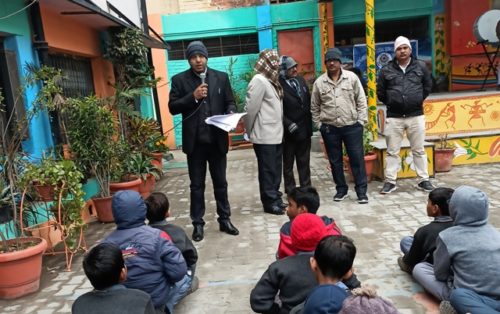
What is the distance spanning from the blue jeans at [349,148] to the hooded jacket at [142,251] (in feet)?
10.3

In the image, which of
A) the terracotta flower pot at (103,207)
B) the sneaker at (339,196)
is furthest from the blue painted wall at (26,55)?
the sneaker at (339,196)

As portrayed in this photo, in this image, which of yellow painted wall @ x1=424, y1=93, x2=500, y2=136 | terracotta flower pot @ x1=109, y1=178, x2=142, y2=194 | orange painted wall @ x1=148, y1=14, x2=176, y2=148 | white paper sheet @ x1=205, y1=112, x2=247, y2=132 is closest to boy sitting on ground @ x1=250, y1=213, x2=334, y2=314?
white paper sheet @ x1=205, y1=112, x2=247, y2=132

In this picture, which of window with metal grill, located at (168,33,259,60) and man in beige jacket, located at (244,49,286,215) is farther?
window with metal grill, located at (168,33,259,60)

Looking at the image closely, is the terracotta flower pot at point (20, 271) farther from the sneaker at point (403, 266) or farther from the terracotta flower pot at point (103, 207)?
the sneaker at point (403, 266)

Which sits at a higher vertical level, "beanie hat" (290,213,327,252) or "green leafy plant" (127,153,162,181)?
"beanie hat" (290,213,327,252)

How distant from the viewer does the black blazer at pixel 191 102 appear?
174 inches

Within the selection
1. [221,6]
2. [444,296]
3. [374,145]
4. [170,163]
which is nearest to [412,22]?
[221,6]

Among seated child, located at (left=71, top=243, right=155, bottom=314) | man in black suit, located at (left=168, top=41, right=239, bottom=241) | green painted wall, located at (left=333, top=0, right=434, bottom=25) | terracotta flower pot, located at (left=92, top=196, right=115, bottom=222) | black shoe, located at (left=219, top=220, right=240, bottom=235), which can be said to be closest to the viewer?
seated child, located at (left=71, top=243, right=155, bottom=314)

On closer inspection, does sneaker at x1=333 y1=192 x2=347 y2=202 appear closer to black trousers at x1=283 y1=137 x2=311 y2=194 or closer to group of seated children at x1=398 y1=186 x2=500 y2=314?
black trousers at x1=283 y1=137 x2=311 y2=194

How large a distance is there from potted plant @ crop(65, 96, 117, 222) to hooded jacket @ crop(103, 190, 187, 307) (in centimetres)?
276

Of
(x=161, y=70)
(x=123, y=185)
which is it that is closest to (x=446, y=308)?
(x=123, y=185)

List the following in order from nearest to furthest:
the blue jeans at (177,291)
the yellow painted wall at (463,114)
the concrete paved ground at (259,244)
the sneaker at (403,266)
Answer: the blue jeans at (177,291)
the concrete paved ground at (259,244)
the sneaker at (403,266)
the yellow painted wall at (463,114)

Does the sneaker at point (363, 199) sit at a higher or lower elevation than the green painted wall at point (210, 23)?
lower

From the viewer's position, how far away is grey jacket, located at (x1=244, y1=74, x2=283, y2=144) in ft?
17.0
